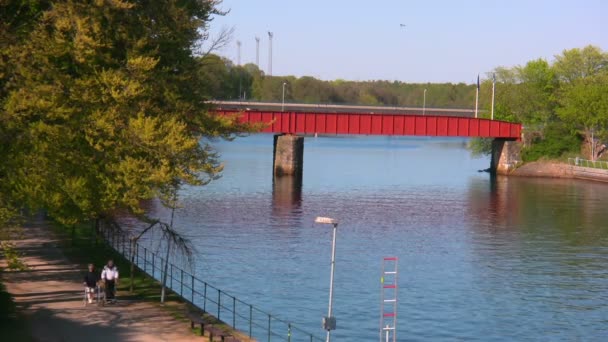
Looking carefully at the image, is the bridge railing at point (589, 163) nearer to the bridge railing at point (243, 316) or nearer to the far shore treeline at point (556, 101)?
the far shore treeline at point (556, 101)

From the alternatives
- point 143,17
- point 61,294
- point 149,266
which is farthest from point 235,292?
point 143,17

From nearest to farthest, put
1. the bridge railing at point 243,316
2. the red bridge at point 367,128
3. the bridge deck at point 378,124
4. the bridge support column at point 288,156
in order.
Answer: the bridge railing at point 243,316
the bridge support column at point 288,156
the red bridge at point 367,128
the bridge deck at point 378,124

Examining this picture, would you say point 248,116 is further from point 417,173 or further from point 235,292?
point 235,292

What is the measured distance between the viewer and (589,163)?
426ft

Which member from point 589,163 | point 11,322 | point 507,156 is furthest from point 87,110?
point 589,163

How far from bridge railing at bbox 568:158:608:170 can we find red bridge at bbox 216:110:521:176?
7.43 m

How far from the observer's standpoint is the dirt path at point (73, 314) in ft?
108

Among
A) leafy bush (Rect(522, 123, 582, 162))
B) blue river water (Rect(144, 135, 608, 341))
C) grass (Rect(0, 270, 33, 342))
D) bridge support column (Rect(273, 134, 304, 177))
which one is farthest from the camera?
leafy bush (Rect(522, 123, 582, 162))

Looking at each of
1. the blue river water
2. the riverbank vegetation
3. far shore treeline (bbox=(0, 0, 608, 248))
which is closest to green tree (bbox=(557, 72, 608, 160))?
the blue river water

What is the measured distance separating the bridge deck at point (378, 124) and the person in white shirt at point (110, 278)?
256 ft

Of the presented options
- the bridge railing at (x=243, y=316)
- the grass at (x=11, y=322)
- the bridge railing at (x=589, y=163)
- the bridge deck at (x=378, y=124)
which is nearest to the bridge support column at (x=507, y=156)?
the bridge deck at (x=378, y=124)

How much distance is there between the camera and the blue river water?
1779 inches

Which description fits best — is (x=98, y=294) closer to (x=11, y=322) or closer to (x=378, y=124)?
(x=11, y=322)

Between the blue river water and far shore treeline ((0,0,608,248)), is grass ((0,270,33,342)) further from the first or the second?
the blue river water
